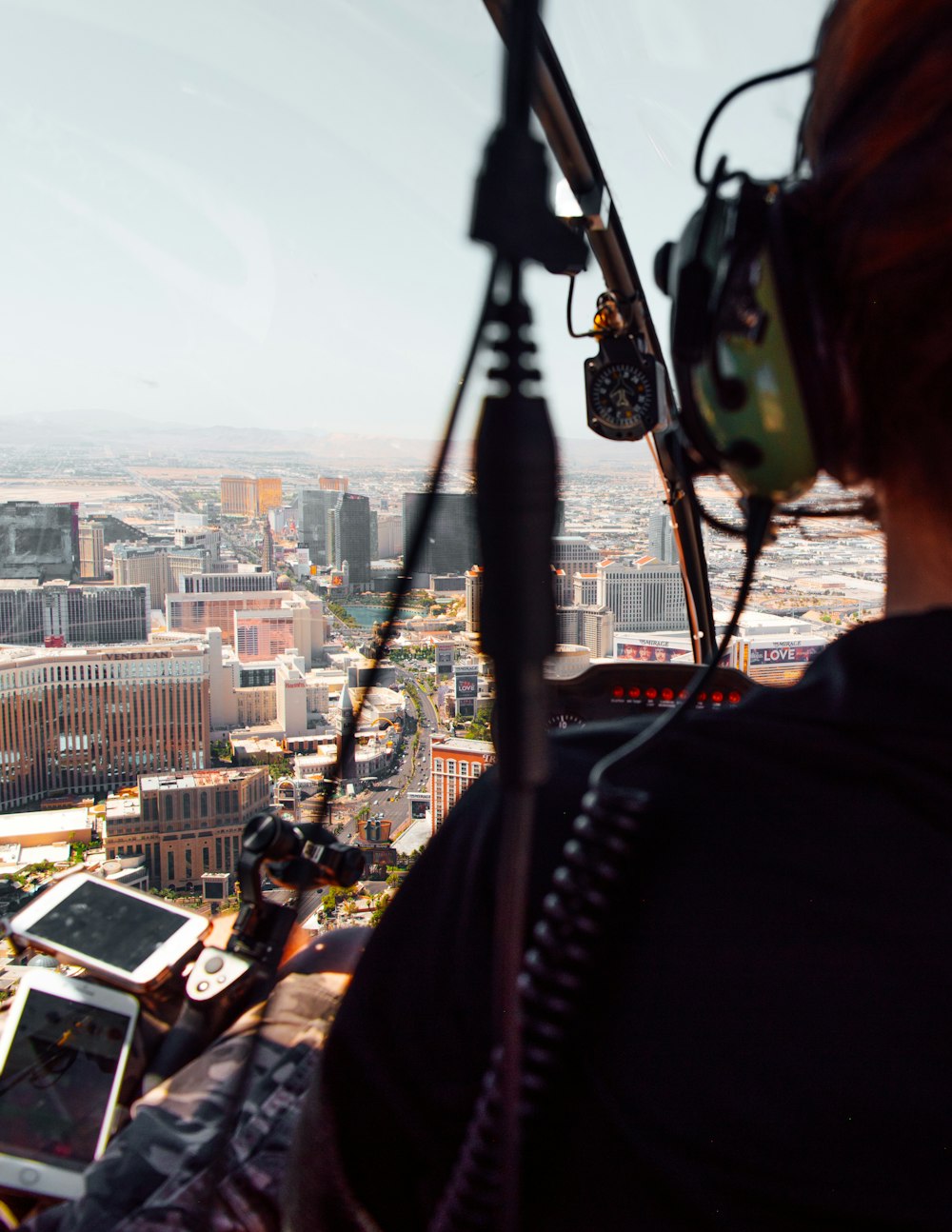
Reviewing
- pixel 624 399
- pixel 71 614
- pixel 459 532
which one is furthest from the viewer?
pixel 624 399

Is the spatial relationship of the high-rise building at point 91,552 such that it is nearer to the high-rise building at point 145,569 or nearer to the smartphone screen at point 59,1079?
the high-rise building at point 145,569

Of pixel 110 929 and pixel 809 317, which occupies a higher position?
pixel 809 317

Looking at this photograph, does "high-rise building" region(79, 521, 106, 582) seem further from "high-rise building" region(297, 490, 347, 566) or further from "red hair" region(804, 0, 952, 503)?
"red hair" region(804, 0, 952, 503)

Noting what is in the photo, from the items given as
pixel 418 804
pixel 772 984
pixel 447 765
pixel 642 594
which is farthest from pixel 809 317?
pixel 642 594

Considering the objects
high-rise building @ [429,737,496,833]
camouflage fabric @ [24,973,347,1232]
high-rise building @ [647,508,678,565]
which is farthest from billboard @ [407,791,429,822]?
high-rise building @ [647,508,678,565]

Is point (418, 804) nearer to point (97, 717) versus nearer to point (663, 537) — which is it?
point (97, 717)

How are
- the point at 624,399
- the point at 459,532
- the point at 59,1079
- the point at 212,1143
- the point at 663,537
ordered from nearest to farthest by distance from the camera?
the point at 459,532, the point at 212,1143, the point at 59,1079, the point at 624,399, the point at 663,537

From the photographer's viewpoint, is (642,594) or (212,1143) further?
(642,594)

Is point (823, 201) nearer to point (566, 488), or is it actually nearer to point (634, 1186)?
point (566, 488)
